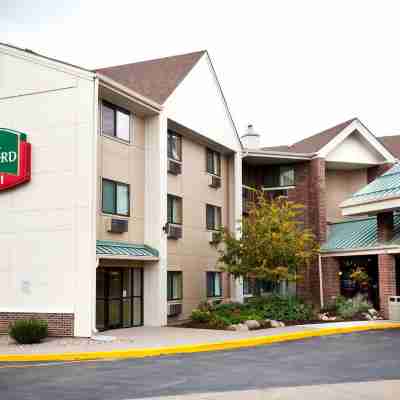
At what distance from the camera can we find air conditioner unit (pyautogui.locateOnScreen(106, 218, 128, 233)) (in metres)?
21.7

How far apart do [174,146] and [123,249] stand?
629 centimetres

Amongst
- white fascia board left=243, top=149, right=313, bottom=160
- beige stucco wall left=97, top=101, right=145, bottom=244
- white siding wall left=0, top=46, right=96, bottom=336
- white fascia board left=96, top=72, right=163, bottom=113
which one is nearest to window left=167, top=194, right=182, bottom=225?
beige stucco wall left=97, top=101, right=145, bottom=244

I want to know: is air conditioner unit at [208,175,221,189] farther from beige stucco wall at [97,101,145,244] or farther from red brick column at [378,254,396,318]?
red brick column at [378,254,396,318]

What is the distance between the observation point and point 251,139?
1544 inches

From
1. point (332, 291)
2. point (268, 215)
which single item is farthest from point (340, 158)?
point (268, 215)

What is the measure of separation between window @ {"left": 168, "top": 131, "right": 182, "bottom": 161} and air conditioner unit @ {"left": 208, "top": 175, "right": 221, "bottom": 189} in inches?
125

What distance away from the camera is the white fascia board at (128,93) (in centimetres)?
2076

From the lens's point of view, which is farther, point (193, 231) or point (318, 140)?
point (318, 140)

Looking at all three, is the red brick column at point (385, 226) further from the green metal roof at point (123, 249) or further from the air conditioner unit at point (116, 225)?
the air conditioner unit at point (116, 225)

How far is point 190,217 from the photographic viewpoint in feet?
90.6

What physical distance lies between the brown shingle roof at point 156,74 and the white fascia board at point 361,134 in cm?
876

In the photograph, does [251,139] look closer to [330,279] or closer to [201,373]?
[330,279]

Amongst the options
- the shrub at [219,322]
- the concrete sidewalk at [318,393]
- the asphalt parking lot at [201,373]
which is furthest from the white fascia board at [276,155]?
the concrete sidewalk at [318,393]

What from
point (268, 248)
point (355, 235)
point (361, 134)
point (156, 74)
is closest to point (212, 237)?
point (268, 248)
